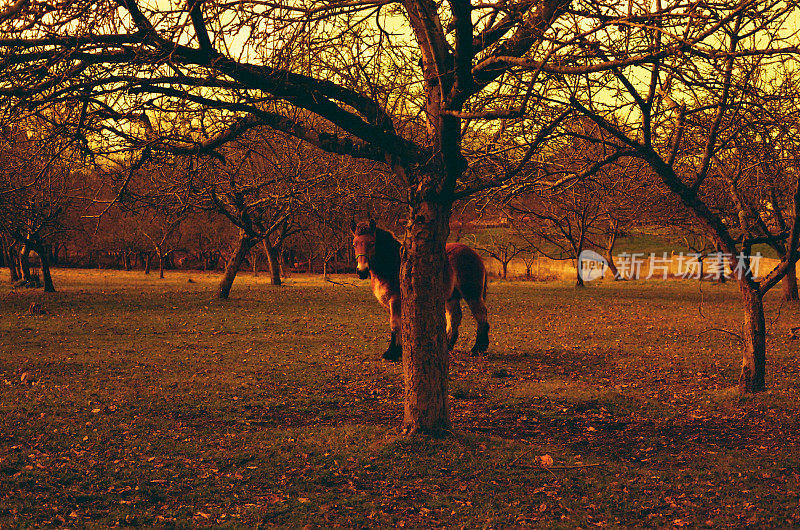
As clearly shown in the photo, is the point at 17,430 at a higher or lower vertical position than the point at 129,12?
lower

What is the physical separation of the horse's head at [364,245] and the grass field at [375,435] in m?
2.24

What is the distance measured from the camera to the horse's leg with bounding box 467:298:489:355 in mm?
15547

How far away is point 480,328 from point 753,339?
618 centimetres

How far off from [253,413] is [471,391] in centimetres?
394

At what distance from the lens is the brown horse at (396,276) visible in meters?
14.4

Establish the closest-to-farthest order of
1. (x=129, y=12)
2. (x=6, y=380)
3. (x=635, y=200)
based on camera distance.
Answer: (x=129, y=12), (x=6, y=380), (x=635, y=200)

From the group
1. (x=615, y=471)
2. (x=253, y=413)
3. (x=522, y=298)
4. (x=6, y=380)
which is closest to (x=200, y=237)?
(x=522, y=298)

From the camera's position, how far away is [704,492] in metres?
7.27

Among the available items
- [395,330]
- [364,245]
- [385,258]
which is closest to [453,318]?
[395,330]

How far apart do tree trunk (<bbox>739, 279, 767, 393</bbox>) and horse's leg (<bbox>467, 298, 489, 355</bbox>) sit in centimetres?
569

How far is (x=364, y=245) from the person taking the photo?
14.2 m

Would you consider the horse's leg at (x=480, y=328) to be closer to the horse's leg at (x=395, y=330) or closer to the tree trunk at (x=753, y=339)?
the horse's leg at (x=395, y=330)

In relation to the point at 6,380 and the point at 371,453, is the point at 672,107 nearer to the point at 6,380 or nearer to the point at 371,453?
the point at 371,453

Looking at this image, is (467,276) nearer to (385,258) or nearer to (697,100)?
(385,258)
